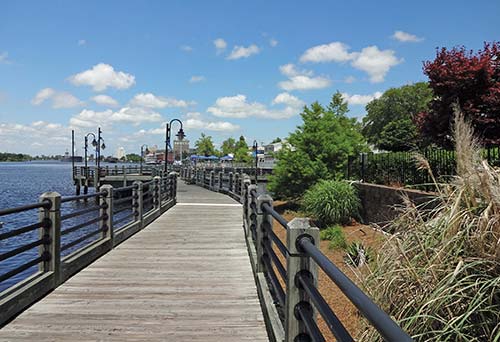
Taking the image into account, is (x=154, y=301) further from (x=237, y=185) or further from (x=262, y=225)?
(x=237, y=185)

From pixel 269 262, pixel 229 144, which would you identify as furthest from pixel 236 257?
pixel 229 144

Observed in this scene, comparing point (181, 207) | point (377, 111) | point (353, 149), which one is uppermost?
point (377, 111)

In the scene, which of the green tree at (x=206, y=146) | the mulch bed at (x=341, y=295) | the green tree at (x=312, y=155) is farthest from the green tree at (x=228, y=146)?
the mulch bed at (x=341, y=295)

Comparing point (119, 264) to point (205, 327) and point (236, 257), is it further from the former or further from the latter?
point (205, 327)

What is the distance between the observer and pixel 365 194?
14.8 meters

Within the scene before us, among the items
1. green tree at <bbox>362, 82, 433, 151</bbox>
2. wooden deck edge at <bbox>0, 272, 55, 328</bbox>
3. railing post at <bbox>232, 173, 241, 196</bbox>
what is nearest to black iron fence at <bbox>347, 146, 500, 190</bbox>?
railing post at <bbox>232, 173, 241, 196</bbox>

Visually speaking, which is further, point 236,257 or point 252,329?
point 236,257

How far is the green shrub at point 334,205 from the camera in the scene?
14547 mm

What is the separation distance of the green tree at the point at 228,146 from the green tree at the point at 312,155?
273 feet

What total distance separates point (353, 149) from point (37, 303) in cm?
1762

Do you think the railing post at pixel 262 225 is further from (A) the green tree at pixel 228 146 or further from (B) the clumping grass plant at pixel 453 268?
(A) the green tree at pixel 228 146

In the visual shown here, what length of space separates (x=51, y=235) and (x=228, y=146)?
4057 inches

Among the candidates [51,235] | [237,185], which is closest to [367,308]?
[51,235]

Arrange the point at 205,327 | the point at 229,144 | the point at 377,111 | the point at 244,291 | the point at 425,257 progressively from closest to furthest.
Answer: the point at 425,257 → the point at 205,327 → the point at 244,291 → the point at 377,111 → the point at 229,144
